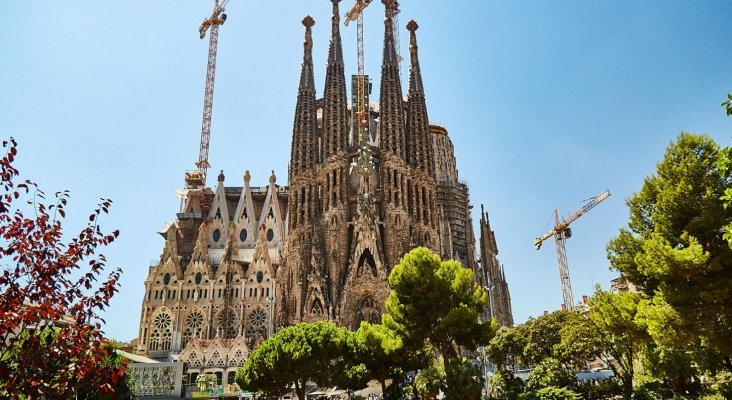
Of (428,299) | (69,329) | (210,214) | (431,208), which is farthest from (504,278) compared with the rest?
(69,329)

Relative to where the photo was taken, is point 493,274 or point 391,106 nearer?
point 391,106

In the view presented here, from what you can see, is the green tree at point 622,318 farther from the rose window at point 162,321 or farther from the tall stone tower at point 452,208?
the rose window at point 162,321

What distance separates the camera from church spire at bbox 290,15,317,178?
55.8 metres

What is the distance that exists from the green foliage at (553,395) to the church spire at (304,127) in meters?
39.2

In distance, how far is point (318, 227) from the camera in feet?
172

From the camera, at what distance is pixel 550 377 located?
21781 millimetres

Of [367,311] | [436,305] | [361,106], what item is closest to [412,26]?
[361,106]

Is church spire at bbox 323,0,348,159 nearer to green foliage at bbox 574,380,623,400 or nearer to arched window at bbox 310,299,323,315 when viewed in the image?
arched window at bbox 310,299,323,315

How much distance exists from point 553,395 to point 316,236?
34236mm

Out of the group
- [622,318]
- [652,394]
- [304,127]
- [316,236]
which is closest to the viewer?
[652,394]

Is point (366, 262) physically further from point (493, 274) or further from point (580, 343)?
point (580, 343)

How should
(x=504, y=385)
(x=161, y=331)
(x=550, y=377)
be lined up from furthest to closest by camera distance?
(x=161, y=331) < (x=504, y=385) < (x=550, y=377)

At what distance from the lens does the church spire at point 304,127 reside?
5584 centimetres

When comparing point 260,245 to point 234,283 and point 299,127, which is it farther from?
point 299,127
